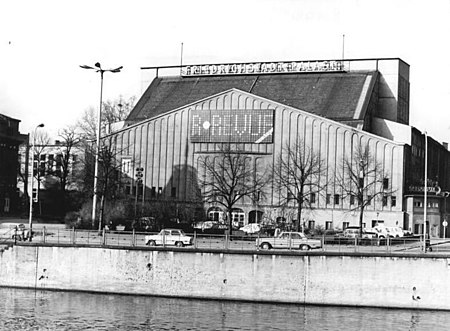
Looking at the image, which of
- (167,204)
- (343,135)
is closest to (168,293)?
(167,204)

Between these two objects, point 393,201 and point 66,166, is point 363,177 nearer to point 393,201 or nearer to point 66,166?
point 393,201

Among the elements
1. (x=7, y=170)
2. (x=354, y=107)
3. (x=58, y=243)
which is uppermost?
(x=354, y=107)

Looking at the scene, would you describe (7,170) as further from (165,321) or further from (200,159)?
(165,321)

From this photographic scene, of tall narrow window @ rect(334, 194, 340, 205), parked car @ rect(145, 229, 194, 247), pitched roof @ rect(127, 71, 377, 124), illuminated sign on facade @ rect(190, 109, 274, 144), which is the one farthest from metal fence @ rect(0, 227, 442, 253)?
pitched roof @ rect(127, 71, 377, 124)

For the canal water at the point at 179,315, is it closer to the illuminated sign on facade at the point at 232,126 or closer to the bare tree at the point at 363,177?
→ the bare tree at the point at 363,177

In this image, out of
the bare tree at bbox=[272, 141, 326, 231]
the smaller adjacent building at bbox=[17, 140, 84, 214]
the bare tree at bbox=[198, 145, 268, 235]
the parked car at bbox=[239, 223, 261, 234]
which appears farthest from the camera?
the smaller adjacent building at bbox=[17, 140, 84, 214]

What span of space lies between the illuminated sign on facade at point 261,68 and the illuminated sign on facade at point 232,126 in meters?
20.6

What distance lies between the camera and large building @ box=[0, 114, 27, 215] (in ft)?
407

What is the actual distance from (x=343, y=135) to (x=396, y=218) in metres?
12.1

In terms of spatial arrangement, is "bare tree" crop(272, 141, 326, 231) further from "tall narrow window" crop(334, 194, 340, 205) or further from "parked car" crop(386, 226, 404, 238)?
"parked car" crop(386, 226, 404, 238)

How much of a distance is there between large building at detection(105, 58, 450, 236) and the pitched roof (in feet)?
0.55

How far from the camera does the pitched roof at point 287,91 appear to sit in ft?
376

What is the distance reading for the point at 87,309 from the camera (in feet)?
178

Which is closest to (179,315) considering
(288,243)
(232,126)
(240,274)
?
(240,274)
